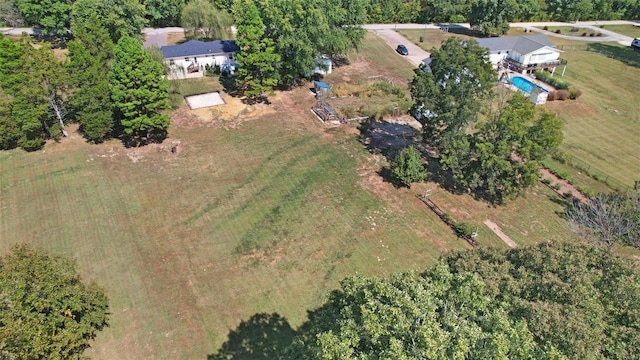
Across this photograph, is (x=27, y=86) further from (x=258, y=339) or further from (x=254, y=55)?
(x=258, y=339)

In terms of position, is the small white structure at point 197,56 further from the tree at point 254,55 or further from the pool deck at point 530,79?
the pool deck at point 530,79

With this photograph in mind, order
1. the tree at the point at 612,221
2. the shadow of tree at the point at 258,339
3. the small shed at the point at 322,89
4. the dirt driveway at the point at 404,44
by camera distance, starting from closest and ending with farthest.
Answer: the shadow of tree at the point at 258,339
the tree at the point at 612,221
the small shed at the point at 322,89
the dirt driveway at the point at 404,44

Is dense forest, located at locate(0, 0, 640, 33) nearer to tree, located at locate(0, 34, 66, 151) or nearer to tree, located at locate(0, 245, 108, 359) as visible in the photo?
tree, located at locate(0, 34, 66, 151)

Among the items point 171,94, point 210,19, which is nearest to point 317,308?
point 171,94

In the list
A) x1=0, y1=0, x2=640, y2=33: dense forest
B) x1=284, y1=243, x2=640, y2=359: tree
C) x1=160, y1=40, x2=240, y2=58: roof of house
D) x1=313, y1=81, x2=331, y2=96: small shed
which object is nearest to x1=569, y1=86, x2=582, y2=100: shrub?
x1=0, y1=0, x2=640, y2=33: dense forest

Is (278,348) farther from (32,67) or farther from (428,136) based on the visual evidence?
(32,67)

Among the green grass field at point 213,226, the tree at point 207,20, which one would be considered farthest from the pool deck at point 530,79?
the tree at point 207,20
